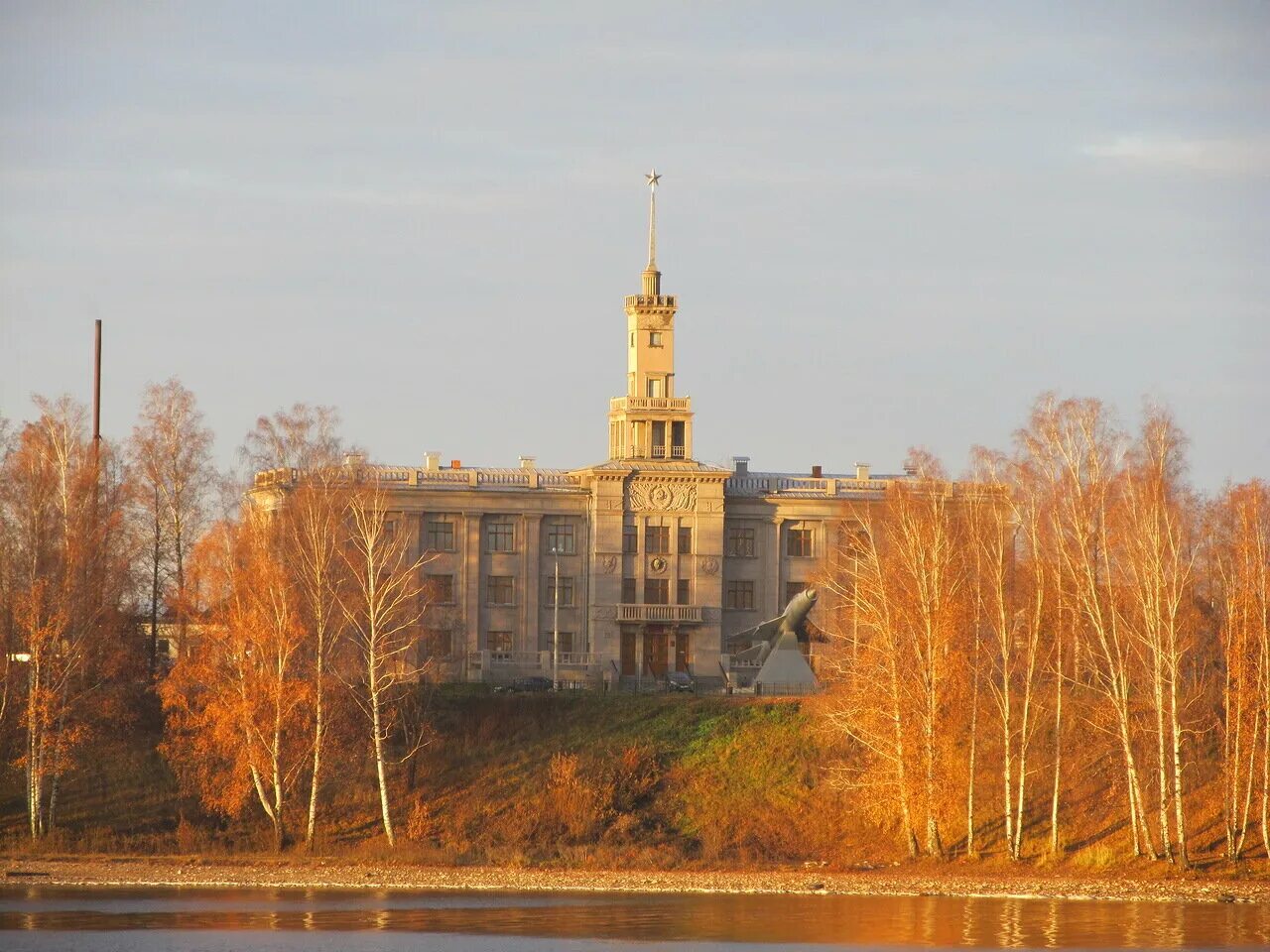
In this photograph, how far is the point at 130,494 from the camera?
242 ft

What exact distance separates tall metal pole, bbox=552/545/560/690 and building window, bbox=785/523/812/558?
34.3 feet

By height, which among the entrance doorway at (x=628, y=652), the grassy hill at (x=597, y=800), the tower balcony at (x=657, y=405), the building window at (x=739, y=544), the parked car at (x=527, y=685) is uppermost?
the tower balcony at (x=657, y=405)

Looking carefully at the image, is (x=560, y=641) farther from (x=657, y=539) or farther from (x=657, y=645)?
(x=657, y=539)

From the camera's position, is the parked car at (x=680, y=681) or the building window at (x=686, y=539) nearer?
the parked car at (x=680, y=681)

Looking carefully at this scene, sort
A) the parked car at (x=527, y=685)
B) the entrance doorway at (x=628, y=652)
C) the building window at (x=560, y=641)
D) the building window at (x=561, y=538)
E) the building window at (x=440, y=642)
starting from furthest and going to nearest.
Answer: the building window at (x=561, y=538) < the building window at (x=560, y=641) < the entrance doorway at (x=628, y=652) < the building window at (x=440, y=642) < the parked car at (x=527, y=685)

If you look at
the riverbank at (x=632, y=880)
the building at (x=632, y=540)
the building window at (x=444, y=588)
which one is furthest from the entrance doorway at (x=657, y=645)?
the riverbank at (x=632, y=880)

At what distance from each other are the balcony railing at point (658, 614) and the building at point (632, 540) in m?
0.04

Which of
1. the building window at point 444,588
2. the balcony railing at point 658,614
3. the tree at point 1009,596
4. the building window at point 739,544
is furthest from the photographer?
the building window at point 739,544

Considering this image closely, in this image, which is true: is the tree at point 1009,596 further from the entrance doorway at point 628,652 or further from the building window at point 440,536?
the building window at point 440,536

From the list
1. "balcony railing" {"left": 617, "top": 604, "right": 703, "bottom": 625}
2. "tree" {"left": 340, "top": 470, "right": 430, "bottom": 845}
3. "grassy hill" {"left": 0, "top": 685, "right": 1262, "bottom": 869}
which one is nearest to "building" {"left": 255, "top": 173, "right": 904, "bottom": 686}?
"balcony railing" {"left": 617, "top": 604, "right": 703, "bottom": 625}

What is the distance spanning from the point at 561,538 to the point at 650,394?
760 centimetres

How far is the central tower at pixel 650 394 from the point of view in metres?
93.9

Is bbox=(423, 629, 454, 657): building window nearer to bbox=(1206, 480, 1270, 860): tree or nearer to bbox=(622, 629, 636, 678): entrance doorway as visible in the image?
bbox=(622, 629, 636, 678): entrance doorway

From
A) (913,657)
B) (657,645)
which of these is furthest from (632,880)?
(657,645)
